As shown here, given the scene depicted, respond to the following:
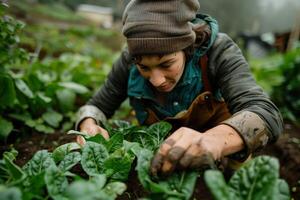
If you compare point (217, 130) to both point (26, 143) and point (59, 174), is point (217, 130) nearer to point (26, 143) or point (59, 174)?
point (59, 174)

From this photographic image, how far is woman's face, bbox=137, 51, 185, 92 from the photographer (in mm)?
2168

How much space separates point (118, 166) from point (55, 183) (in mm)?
326

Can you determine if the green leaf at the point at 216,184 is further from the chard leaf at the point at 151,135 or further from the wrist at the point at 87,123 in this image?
the wrist at the point at 87,123

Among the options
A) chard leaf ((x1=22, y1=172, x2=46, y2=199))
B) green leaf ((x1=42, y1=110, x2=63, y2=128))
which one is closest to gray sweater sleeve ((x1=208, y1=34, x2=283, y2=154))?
chard leaf ((x1=22, y1=172, x2=46, y2=199))

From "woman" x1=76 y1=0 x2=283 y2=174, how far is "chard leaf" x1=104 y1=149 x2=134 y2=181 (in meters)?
0.23

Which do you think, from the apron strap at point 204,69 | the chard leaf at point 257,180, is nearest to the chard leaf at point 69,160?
the chard leaf at point 257,180

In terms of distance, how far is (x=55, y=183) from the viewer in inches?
57.8

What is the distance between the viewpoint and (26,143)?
9.78 ft

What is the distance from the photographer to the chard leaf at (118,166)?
1.69 metres

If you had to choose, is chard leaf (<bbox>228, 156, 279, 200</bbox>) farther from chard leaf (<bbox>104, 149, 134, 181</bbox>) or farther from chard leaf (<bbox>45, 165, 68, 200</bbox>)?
chard leaf (<bbox>45, 165, 68, 200</bbox>)

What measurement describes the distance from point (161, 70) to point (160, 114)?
61 centimetres

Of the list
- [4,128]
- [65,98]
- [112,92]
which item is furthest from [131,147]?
[65,98]

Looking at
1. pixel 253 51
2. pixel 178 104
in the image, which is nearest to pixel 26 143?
pixel 178 104

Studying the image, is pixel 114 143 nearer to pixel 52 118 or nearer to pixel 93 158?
pixel 93 158
